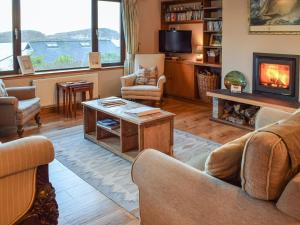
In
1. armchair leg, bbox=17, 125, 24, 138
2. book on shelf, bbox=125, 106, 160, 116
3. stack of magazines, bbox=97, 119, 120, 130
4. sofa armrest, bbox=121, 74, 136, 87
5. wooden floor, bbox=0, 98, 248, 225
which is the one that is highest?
sofa armrest, bbox=121, 74, 136, 87

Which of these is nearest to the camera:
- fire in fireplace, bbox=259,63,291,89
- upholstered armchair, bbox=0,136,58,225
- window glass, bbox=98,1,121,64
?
upholstered armchair, bbox=0,136,58,225

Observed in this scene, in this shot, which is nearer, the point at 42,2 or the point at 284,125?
the point at 284,125

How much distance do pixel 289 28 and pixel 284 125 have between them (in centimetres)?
341

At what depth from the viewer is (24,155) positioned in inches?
69.0

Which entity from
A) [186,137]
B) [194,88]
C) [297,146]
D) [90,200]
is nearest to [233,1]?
[194,88]

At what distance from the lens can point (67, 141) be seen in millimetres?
4117

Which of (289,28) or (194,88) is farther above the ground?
(289,28)

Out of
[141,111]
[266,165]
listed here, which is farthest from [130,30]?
[266,165]

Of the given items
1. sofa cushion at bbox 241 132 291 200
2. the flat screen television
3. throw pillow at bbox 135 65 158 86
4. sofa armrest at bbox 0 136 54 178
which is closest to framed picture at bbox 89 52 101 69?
throw pillow at bbox 135 65 158 86

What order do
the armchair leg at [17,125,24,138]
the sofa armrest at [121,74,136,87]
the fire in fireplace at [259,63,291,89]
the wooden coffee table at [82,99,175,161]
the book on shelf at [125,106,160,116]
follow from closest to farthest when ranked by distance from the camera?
the wooden coffee table at [82,99,175,161]
the book on shelf at [125,106,160,116]
the armchair leg at [17,125,24,138]
the fire in fireplace at [259,63,291,89]
the sofa armrest at [121,74,136,87]

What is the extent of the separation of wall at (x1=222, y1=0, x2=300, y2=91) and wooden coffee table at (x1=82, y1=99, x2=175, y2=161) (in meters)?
2.15

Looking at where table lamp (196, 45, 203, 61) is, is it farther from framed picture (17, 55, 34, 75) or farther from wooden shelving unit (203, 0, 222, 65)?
framed picture (17, 55, 34, 75)

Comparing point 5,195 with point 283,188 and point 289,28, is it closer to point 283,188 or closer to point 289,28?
point 283,188

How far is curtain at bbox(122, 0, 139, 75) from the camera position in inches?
243
